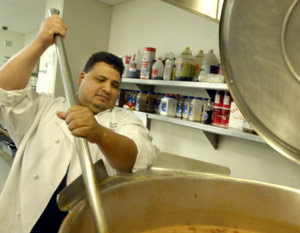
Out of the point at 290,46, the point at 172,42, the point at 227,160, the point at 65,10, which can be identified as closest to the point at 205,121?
the point at 227,160

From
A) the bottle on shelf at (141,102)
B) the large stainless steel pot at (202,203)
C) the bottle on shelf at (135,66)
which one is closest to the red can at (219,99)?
the bottle on shelf at (141,102)

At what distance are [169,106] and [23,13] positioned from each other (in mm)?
2881

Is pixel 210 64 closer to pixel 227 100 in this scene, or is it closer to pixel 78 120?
pixel 227 100

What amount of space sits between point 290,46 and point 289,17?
2.1 inches

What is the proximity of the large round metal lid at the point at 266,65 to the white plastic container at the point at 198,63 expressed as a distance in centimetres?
97

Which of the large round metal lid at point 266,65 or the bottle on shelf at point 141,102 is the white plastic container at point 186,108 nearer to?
the bottle on shelf at point 141,102

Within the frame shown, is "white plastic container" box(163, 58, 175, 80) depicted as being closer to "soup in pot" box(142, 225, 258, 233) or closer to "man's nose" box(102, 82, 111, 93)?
"man's nose" box(102, 82, 111, 93)

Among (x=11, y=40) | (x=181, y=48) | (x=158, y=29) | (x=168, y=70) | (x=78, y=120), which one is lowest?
(x=78, y=120)

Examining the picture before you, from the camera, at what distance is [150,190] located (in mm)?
534

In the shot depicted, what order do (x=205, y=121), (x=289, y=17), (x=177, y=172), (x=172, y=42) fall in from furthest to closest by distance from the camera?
1. (x=172, y=42)
2. (x=205, y=121)
3. (x=177, y=172)
4. (x=289, y=17)

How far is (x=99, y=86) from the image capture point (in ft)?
3.10

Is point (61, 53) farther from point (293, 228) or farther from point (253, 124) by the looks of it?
point (293, 228)

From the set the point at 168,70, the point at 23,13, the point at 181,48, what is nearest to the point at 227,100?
the point at 168,70

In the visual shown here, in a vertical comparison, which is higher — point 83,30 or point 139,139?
point 83,30
